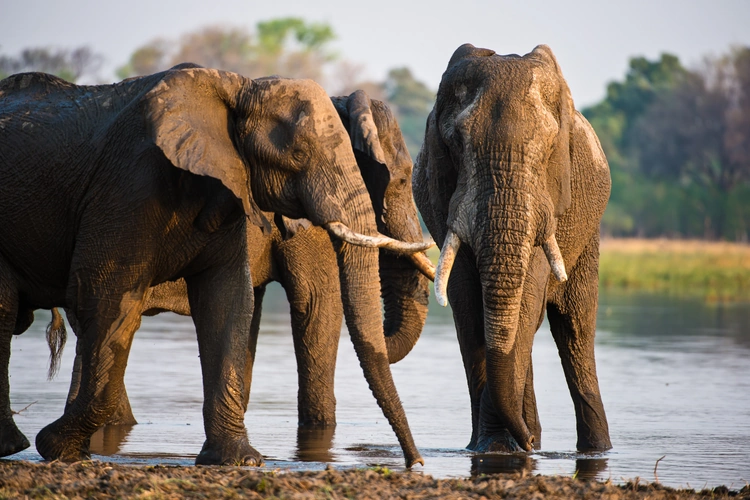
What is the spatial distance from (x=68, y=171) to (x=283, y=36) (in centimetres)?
7399

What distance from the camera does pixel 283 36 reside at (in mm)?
80312

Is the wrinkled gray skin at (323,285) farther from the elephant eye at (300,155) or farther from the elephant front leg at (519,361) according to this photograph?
the elephant eye at (300,155)

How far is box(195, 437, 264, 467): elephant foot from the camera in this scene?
23.9ft

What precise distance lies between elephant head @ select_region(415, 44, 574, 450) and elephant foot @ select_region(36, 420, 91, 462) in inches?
77.7

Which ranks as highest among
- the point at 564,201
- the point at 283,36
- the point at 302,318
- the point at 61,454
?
the point at 283,36

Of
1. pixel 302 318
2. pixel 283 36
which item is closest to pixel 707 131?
pixel 283 36

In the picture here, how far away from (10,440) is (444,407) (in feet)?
12.7

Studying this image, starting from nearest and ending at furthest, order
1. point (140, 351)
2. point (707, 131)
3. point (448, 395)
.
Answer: point (448, 395) → point (140, 351) → point (707, 131)

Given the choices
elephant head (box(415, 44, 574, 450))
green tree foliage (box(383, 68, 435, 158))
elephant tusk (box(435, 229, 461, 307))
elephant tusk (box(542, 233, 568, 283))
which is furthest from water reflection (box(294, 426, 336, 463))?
green tree foliage (box(383, 68, 435, 158))

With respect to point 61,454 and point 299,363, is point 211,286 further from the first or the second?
point 299,363

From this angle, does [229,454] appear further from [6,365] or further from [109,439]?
[109,439]

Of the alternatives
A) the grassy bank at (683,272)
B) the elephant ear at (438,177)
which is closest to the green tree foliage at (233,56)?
the grassy bank at (683,272)

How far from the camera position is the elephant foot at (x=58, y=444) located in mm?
7242

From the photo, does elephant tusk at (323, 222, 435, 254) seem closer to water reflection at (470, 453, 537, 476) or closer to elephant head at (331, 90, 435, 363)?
water reflection at (470, 453, 537, 476)
